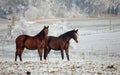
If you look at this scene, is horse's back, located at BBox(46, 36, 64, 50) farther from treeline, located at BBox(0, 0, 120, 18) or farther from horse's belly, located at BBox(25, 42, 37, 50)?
treeline, located at BBox(0, 0, 120, 18)

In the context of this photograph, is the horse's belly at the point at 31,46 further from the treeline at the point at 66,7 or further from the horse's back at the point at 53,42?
the treeline at the point at 66,7

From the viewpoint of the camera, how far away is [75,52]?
6.94 m

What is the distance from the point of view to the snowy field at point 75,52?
5.67 metres

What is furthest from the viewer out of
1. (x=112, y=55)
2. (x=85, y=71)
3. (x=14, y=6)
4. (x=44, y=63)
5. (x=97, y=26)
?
(x=97, y=26)

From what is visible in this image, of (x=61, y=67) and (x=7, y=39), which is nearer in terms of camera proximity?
(x=61, y=67)

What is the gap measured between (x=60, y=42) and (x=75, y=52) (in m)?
0.40

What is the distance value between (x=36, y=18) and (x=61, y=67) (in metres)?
2.12

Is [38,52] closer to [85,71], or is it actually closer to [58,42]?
[58,42]

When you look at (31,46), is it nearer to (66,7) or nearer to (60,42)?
(60,42)

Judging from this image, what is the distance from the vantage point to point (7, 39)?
7.45 metres

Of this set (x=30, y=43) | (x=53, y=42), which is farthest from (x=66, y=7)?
(x=30, y=43)

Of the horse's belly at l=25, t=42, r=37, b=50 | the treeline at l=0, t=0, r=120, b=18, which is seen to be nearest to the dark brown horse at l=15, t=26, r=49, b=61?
the horse's belly at l=25, t=42, r=37, b=50

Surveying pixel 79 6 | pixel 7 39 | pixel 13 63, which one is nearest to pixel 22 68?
pixel 13 63

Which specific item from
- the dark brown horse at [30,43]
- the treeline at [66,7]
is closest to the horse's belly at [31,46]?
the dark brown horse at [30,43]
